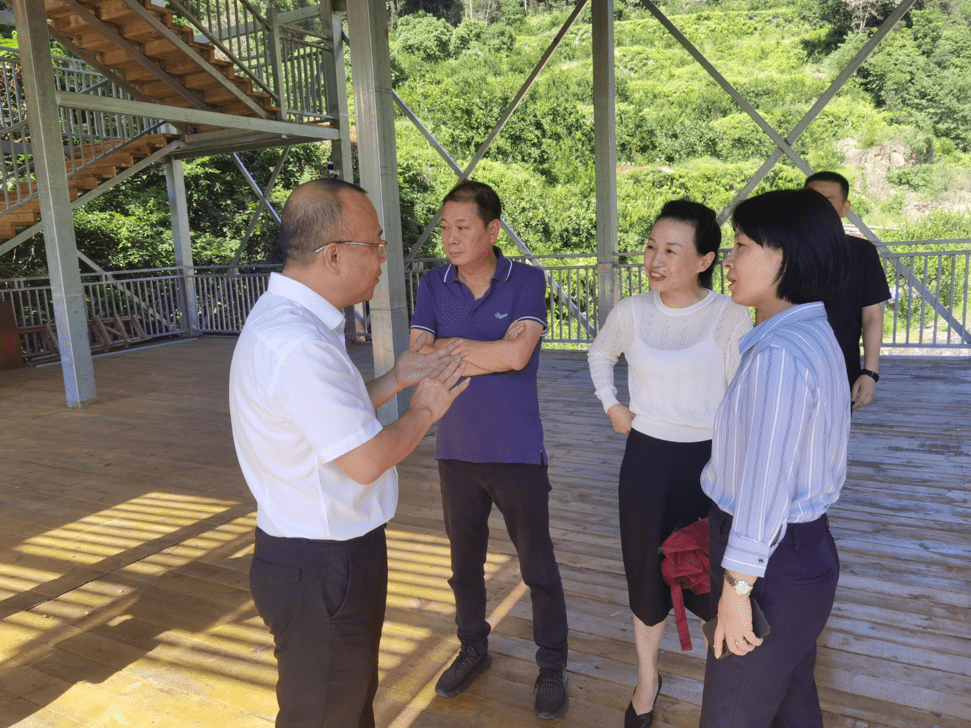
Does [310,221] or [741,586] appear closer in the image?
[741,586]

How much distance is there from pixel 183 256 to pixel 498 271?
38.3 ft

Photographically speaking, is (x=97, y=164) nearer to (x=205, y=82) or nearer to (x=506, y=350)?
(x=205, y=82)

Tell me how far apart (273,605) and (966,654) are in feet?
8.05

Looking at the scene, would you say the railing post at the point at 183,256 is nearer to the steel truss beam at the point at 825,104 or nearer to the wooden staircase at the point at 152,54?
the wooden staircase at the point at 152,54

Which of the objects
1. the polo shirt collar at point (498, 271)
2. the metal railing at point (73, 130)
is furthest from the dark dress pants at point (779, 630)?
the metal railing at point (73, 130)

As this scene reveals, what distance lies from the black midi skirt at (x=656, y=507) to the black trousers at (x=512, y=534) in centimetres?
32

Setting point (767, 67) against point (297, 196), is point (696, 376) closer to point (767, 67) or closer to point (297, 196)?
A: point (297, 196)

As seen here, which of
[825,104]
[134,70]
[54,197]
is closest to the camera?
[54,197]

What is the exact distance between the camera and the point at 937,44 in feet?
90.5

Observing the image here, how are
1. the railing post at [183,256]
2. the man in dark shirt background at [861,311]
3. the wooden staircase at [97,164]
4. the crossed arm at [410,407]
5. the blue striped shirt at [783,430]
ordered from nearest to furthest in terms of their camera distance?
1. the blue striped shirt at [783,430]
2. the crossed arm at [410,407]
3. the man in dark shirt background at [861,311]
4. the wooden staircase at [97,164]
5. the railing post at [183,256]

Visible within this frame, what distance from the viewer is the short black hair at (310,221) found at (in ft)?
5.28

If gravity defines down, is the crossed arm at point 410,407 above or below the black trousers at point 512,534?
above

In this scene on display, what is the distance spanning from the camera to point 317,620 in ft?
5.21

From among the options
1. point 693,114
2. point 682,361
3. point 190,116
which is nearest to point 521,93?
point 190,116
